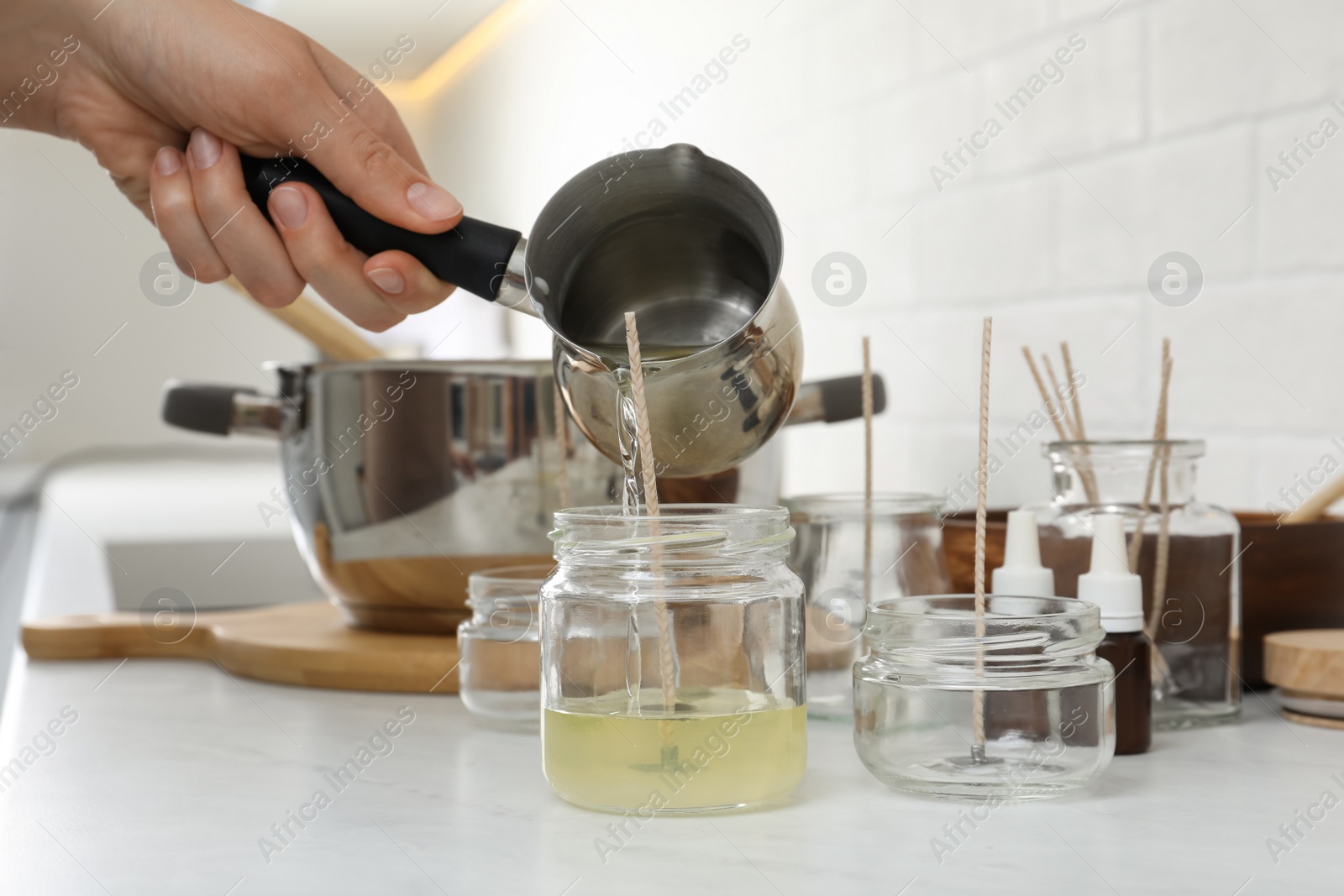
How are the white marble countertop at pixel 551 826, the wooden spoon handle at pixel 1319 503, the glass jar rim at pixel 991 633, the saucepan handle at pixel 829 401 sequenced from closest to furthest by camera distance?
1. the white marble countertop at pixel 551 826
2. the glass jar rim at pixel 991 633
3. the wooden spoon handle at pixel 1319 503
4. the saucepan handle at pixel 829 401

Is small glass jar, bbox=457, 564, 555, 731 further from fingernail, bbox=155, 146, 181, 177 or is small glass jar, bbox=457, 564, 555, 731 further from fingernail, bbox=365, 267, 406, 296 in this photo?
fingernail, bbox=155, 146, 181, 177

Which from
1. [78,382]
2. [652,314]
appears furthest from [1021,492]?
[78,382]

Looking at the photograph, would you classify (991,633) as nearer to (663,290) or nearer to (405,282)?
(663,290)

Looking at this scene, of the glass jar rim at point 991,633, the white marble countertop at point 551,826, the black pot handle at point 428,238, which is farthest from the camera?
the black pot handle at point 428,238

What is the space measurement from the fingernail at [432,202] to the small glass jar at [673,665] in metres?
0.20

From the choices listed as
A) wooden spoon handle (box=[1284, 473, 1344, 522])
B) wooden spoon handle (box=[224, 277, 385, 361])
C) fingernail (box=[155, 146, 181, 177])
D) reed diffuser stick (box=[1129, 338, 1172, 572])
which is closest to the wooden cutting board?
wooden spoon handle (box=[224, 277, 385, 361])

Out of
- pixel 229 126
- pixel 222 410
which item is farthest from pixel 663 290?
pixel 222 410

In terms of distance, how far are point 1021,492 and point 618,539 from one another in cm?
65

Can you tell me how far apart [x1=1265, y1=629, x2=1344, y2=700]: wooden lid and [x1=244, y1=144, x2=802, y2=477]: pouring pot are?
1.04ft

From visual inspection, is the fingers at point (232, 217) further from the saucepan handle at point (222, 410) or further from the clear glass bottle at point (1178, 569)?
the clear glass bottle at point (1178, 569)

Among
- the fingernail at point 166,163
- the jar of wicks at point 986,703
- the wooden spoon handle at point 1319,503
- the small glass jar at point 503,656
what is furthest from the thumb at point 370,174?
the wooden spoon handle at point 1319,503

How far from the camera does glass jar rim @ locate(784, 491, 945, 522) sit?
77cm

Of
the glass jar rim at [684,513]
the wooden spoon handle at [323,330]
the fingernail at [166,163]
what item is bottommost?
the glass jar rim at [684,513]

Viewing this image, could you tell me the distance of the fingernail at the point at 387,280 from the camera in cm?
75
